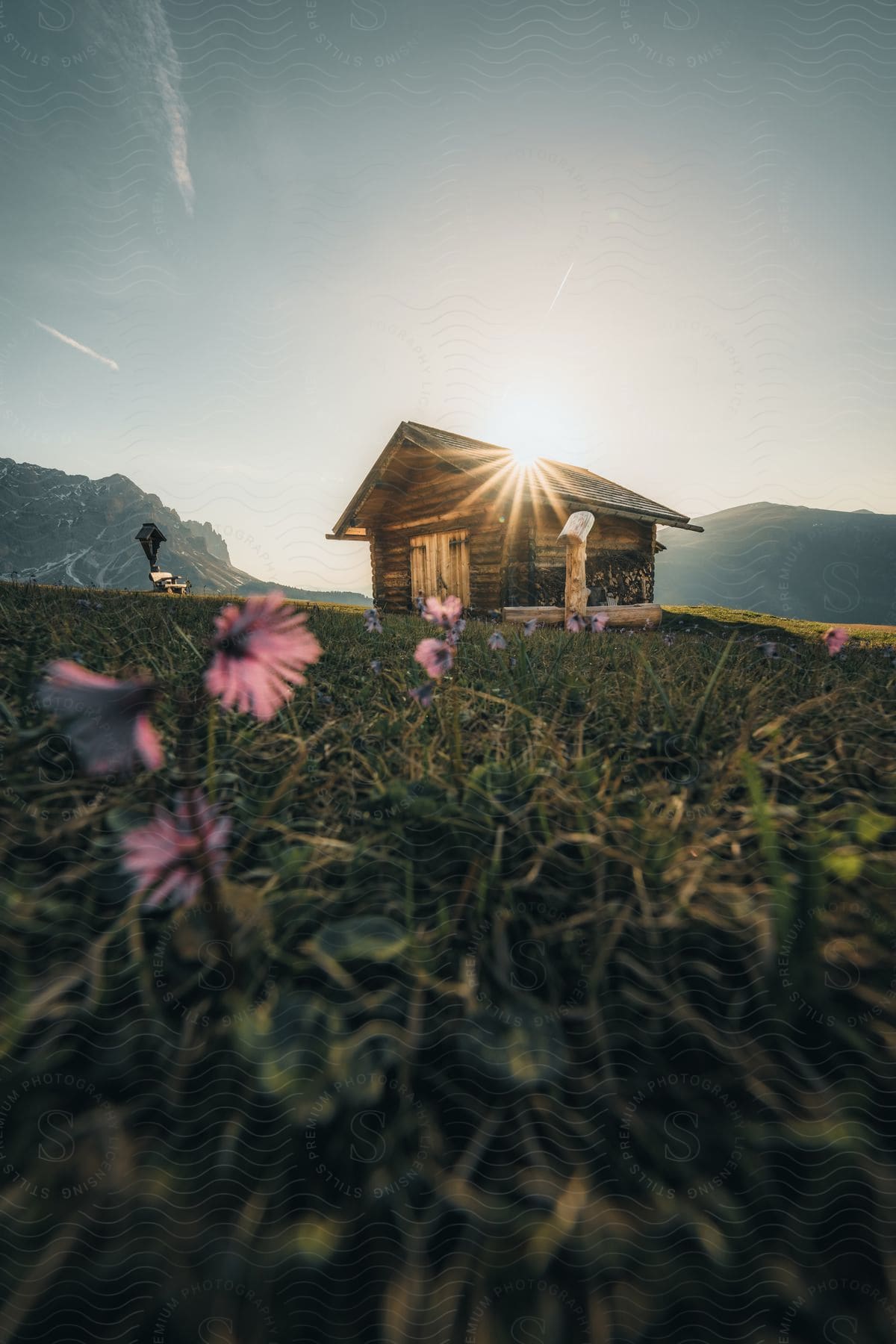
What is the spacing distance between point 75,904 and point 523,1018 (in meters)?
0.88

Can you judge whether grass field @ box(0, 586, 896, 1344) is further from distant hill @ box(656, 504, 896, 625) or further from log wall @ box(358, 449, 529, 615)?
distant hill @ box(656, 504, 896, 625)

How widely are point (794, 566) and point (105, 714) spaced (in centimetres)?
13725

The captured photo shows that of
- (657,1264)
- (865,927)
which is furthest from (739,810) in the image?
(657,1264)

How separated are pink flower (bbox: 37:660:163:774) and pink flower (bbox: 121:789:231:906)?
135 millimetres

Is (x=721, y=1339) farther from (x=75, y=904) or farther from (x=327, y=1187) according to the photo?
(x=75, y=904)

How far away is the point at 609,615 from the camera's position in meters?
9.66

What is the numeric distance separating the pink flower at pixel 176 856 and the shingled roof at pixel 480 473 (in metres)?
8.64

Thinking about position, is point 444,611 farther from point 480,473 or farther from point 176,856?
point 480,473

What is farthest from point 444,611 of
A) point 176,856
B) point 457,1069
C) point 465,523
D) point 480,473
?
point 465,523

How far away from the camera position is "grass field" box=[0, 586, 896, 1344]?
0.56 m

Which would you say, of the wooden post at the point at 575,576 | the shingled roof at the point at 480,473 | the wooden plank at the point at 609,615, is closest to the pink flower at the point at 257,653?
the wooden plank at the point at 609,615

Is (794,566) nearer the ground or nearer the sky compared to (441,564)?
nearer the sky

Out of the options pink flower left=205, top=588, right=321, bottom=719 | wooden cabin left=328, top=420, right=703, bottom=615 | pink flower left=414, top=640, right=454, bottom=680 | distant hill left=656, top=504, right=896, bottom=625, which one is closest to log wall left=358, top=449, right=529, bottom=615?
wooden cabin left=328, top=420, right=703, bottom=615

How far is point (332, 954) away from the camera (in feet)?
2.90
